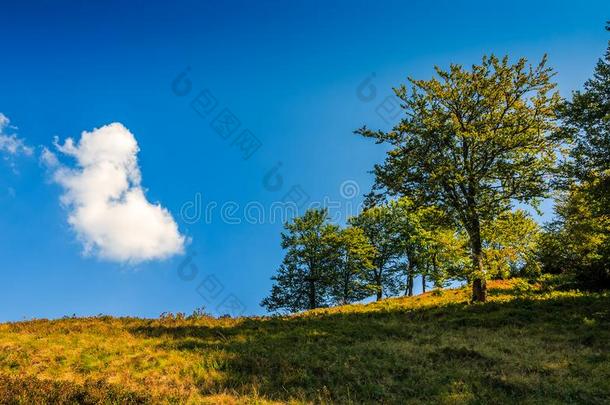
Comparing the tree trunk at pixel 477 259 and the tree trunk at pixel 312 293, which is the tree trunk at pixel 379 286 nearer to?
the tree trunk at pixel 312 293

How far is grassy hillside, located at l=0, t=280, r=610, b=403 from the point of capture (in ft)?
33.6

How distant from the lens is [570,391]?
10.4 meters

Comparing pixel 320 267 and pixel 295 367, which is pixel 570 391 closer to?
pixel 295 367

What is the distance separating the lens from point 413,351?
571 inches

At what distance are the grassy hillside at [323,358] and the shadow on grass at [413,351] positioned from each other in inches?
1.9

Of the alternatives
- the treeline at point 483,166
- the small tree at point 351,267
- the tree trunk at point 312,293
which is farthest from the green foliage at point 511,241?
the tree trunk at point 312,293

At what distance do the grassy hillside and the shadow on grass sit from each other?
0.05 m

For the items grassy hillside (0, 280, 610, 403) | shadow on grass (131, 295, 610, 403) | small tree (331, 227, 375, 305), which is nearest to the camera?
grassy hillside (0, 280, 610, 403)

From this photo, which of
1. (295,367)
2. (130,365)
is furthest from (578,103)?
(130,365)

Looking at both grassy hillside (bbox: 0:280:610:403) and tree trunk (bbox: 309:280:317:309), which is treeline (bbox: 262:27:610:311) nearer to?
grassy hillside (bbox: 0:280:610:403)

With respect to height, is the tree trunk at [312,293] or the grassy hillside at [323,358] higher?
the tree trunk at [312,293]

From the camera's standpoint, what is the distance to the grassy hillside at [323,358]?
1024 centimetres

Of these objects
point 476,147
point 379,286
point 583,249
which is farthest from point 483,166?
point 379,286

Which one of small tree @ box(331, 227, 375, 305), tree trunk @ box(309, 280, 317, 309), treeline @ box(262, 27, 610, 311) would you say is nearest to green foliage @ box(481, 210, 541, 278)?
treeline @ box(262, 27, 610, 311)
